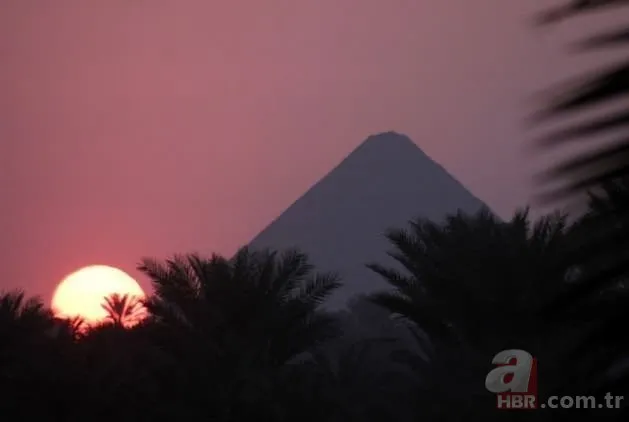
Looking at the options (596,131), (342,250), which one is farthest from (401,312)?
(342,250)

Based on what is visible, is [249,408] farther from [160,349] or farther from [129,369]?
[129,369]

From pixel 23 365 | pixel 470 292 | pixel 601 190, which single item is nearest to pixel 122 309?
pixel 23 365

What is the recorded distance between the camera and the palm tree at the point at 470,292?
14.9 m

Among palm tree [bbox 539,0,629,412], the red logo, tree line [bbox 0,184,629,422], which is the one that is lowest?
palm tree [bbox 539,0,629,412]

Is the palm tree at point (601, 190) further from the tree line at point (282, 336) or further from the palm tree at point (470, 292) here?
the palm tree at point (470, 292)

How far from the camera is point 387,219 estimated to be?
191 metres

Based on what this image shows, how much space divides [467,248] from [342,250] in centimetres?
16622

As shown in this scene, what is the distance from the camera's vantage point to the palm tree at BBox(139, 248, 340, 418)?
1700cm

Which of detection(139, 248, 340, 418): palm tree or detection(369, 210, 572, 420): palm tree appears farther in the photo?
detection(139, 248, 340, 418): palm tree

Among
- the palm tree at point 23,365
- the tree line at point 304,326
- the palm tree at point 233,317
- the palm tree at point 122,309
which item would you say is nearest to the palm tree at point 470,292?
the tree line at point 304,326

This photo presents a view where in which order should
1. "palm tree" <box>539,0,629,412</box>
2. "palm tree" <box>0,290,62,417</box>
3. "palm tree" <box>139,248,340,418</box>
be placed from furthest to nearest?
"palm tree" <box>0,290,62,417</box>
"palm tree" <box>139,248,340,418</box>
"palm tree" <box>539,0,629,412</box>

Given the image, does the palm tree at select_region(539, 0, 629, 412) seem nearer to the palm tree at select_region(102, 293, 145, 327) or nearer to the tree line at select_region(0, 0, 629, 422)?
the tree line at select_region(0, 0, 629, 422)

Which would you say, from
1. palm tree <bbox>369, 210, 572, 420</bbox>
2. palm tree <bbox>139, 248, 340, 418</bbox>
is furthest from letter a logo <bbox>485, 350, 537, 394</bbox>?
palm tree <bbox>139, 248, 340, 418</bbox>

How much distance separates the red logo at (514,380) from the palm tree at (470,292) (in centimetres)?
16
